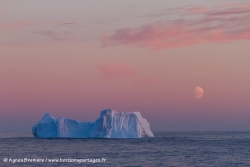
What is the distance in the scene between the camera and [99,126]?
235 ft

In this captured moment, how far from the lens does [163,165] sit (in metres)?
35.3

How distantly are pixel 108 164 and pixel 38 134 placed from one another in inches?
1707

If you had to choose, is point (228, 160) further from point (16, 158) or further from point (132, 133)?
point (132, 133)

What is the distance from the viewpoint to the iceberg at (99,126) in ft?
229

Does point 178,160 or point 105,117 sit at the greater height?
point 105,117

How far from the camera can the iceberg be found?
6994 centimetres

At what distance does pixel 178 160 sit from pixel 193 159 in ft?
5.73

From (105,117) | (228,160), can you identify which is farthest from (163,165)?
(105,117)

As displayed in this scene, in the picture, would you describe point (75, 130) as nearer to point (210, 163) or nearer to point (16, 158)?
point (16, 158)

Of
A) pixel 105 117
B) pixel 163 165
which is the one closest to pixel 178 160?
pixel 163 165

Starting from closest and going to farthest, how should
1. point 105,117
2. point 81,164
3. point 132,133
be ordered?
point 81,164 < point 105,117 < point 132,133

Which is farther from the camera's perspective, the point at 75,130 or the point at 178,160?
the point at 75,130

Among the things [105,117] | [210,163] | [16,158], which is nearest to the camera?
[210,163]

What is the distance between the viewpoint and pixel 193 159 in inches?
1594
